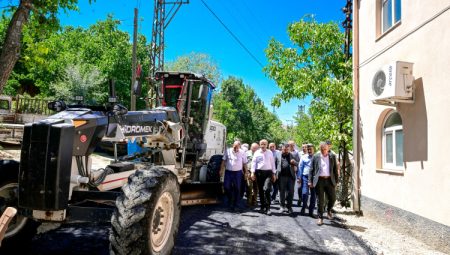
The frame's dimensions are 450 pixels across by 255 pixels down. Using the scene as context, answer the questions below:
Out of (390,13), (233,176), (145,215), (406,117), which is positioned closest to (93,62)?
(233,176)

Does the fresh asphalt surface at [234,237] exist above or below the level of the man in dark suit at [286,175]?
below

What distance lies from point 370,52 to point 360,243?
5021mm

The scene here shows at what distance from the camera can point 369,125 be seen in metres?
8.76

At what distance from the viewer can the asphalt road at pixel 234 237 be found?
5.19 metres

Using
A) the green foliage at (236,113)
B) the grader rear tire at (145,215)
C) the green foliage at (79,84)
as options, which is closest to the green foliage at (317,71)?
the grader rear tire at (145,215)

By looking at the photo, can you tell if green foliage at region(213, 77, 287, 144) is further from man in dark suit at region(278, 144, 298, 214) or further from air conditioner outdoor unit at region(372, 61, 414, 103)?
air conditioner outdoor unit at region(372, 61, 414, 103)

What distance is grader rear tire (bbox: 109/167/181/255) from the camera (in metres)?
3.57

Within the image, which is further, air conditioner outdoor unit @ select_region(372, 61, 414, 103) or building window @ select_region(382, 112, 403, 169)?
building window @ select_region(382, 112, 403, 169)

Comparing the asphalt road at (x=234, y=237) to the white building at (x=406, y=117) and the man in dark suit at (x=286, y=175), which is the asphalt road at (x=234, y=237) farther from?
the white building at (x=406, y=117)

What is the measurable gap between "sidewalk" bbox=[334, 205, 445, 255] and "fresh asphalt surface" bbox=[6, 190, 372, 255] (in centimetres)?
22

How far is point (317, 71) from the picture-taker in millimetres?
12180

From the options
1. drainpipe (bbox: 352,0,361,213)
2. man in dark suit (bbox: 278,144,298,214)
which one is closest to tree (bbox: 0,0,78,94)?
man in dark suit (bbox: 278,144,298,214)

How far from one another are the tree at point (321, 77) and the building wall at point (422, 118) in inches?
68.9

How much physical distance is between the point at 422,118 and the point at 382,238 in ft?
7.62
